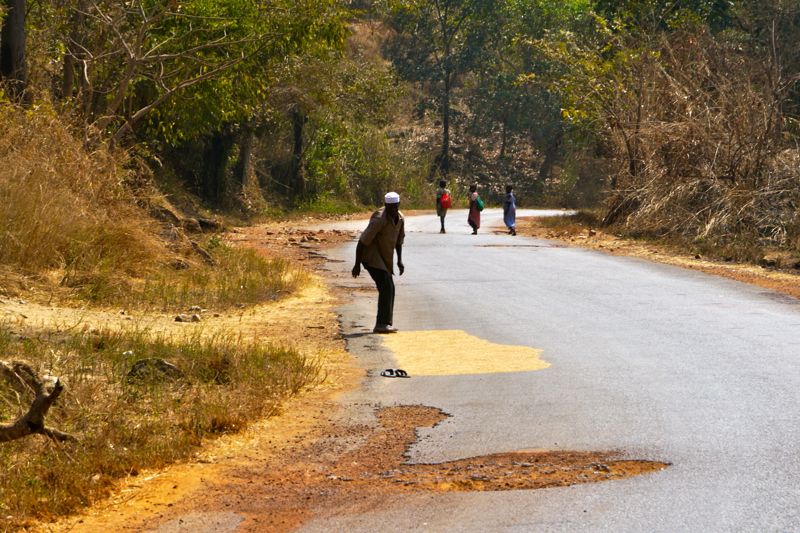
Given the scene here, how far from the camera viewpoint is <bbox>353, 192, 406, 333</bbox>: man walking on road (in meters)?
13.8

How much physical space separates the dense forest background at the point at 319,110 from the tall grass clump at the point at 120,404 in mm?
5309

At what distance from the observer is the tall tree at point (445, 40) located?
62656mm

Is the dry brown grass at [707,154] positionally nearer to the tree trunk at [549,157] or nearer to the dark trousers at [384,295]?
the dark trousers at [384,295]

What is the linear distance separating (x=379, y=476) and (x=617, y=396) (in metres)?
2.85

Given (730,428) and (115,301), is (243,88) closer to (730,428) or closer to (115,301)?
(115,301)

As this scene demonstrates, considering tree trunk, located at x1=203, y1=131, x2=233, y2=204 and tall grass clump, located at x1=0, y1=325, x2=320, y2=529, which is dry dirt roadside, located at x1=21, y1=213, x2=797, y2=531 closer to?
tall grass clump, located at x1=0, y1=325, x2=320, y2=529

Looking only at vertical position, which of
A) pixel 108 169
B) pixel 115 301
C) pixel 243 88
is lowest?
pixel 115 301

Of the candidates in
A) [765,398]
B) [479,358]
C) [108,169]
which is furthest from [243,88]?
[765,398]

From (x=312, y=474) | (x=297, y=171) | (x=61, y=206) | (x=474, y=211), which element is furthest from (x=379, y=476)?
(x=297, y=171)

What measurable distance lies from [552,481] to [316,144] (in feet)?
142

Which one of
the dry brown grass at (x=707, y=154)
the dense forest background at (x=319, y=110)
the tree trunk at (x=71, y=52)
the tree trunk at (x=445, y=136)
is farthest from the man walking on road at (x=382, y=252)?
the tree trunk at (x=445, y=136)

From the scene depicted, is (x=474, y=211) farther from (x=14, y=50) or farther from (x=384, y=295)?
(x=384, y=295)

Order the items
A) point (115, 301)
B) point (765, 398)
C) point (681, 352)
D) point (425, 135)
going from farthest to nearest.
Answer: point (425, 135) → point (115, 301) → point (681, 352) → point (765, 398)

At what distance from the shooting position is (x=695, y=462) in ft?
23.7
